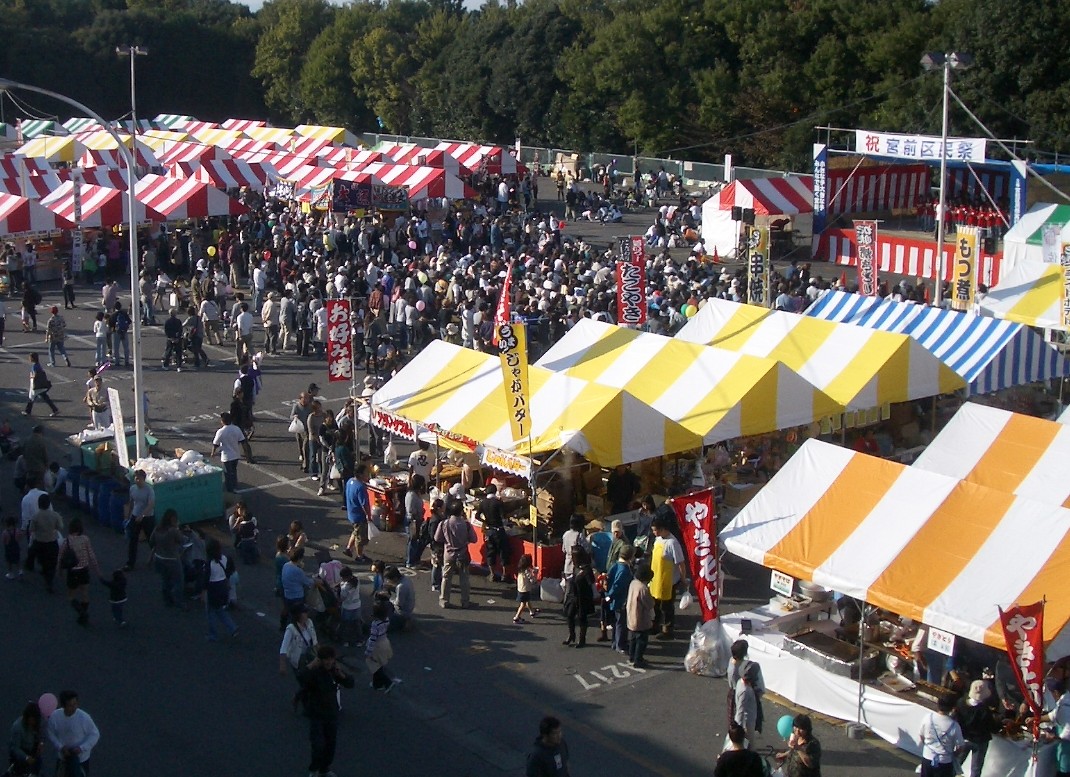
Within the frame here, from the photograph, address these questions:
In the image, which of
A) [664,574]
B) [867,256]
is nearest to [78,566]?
[664,574]

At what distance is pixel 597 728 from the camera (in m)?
10.0

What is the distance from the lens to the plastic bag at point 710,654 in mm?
11000

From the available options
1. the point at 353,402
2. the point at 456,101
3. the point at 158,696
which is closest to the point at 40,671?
the point at 158,696

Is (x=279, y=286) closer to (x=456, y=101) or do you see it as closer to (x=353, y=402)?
(x=353, y=402)

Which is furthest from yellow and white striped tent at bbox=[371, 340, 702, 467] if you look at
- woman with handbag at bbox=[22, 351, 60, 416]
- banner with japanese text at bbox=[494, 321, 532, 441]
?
woman with handbag at bbox=[22, 351, 60, 416]

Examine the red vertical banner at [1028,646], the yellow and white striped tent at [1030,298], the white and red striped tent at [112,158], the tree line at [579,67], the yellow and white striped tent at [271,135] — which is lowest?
the red vertical banner at [1028,646]

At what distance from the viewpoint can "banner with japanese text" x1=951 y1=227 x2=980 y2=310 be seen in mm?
21406

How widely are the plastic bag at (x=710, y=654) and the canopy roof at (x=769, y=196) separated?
21.7m

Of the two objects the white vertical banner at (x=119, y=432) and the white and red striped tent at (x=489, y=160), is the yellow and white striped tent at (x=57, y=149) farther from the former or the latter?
the white vertical banner at (x=119, y=432)

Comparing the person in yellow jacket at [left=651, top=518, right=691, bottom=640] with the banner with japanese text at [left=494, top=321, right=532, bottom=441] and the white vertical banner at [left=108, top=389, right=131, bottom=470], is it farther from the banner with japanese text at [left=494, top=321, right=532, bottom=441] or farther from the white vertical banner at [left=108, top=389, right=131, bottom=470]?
the white vertical banner at [left=108, top=389, right=131, bottom=470]

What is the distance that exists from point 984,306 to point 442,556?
1161 cm

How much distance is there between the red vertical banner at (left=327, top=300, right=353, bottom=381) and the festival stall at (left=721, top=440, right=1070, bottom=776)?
23.7 feet

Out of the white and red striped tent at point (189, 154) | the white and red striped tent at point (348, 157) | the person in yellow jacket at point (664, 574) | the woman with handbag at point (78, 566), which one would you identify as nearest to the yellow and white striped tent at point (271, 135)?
the white and red striped tent at point (189, 154)

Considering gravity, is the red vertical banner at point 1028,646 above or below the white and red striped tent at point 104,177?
below
